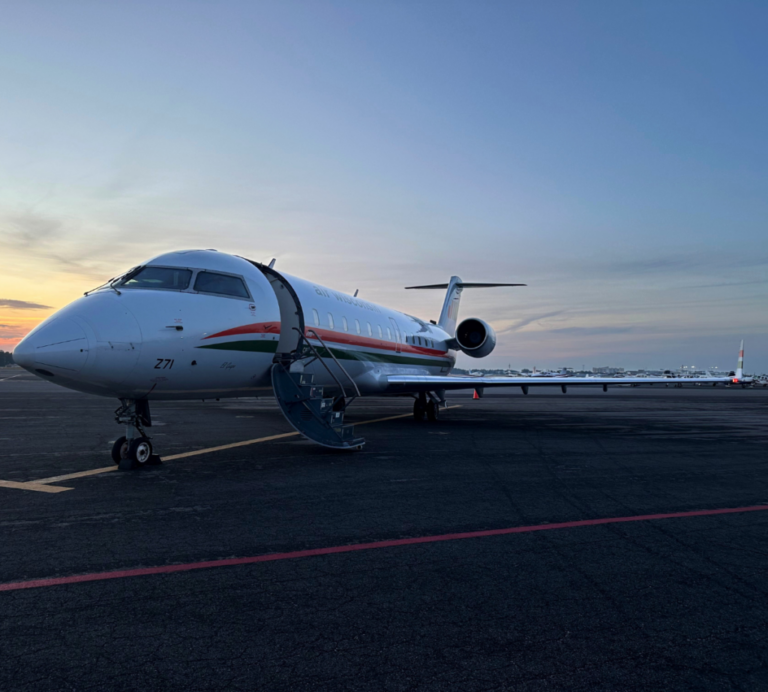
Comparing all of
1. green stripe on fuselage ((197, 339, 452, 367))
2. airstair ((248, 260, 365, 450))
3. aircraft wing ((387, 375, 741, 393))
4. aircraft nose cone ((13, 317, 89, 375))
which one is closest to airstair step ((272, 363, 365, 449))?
airstair ((248, 260, 365, 450))

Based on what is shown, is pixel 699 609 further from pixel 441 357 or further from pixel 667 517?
pixel 441 357

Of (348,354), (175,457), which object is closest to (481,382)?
(348,354)

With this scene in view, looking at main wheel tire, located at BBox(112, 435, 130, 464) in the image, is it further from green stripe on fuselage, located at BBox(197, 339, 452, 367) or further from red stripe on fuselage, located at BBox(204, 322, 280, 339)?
red stripe on fuselage, located at BBox(204, 322, 280, 339)

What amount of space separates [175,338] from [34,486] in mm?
2562

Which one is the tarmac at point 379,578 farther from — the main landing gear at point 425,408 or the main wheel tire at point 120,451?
the main landing gear at point 425,408

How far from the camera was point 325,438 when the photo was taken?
32.4 feet

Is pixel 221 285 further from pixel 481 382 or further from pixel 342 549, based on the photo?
pixel 481 382

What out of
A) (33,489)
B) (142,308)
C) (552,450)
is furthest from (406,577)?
(552,450)

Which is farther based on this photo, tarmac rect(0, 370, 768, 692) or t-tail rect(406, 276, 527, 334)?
t-tail rect(406, 276, 527, 334)

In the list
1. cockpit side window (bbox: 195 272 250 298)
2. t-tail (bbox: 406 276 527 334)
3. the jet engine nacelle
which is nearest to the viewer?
cockpit side window (bbox: 195 272 250 298)

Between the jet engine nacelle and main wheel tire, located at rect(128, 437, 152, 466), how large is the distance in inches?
571

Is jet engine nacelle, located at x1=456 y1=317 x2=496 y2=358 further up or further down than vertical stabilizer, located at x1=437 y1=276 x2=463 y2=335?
further down

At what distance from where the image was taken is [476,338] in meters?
21.3

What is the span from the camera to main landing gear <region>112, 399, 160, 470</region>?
8.14m
